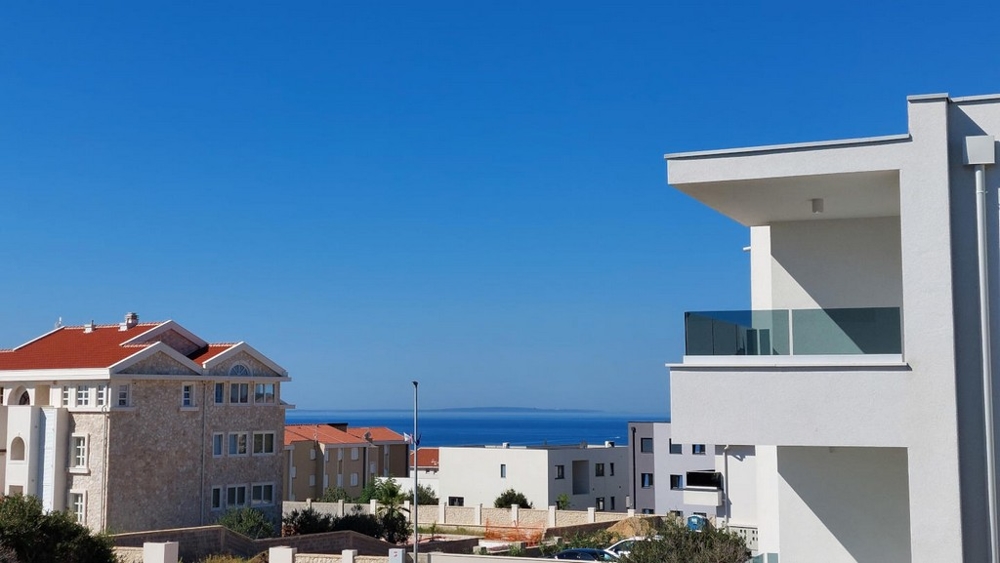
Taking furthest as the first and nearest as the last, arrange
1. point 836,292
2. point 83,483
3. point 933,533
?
point 83,483 → point 836,292 → point 933,533

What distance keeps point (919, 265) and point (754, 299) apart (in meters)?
6.69

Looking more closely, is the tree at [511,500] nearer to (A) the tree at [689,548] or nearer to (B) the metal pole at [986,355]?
(A) the tree at [689,548]

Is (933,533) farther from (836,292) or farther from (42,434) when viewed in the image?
(42,434)

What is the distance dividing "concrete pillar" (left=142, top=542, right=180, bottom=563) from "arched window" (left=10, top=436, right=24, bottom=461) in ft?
49.3

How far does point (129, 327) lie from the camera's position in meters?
46.7

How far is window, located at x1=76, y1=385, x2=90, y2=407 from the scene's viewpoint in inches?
1678

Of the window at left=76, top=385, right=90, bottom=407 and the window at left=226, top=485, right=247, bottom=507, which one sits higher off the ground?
the window at left=76, top=385, right=90, bottom=407

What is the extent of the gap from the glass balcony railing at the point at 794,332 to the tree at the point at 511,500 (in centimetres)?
5364

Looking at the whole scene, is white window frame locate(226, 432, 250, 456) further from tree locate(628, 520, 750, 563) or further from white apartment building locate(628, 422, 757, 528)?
tree locate(628, 520, 750, 563)

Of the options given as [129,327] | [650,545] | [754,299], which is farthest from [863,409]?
[129,327]

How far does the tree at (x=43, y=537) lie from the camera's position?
27406 mm

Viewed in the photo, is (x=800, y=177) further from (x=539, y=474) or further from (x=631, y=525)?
(x=539, y=474)

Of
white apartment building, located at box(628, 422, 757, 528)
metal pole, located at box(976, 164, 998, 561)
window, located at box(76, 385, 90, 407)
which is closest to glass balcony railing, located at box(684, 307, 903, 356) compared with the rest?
metal pole, located at box(976, 164, 998, 561)

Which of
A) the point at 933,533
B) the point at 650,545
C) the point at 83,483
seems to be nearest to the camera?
the point at 933,533
